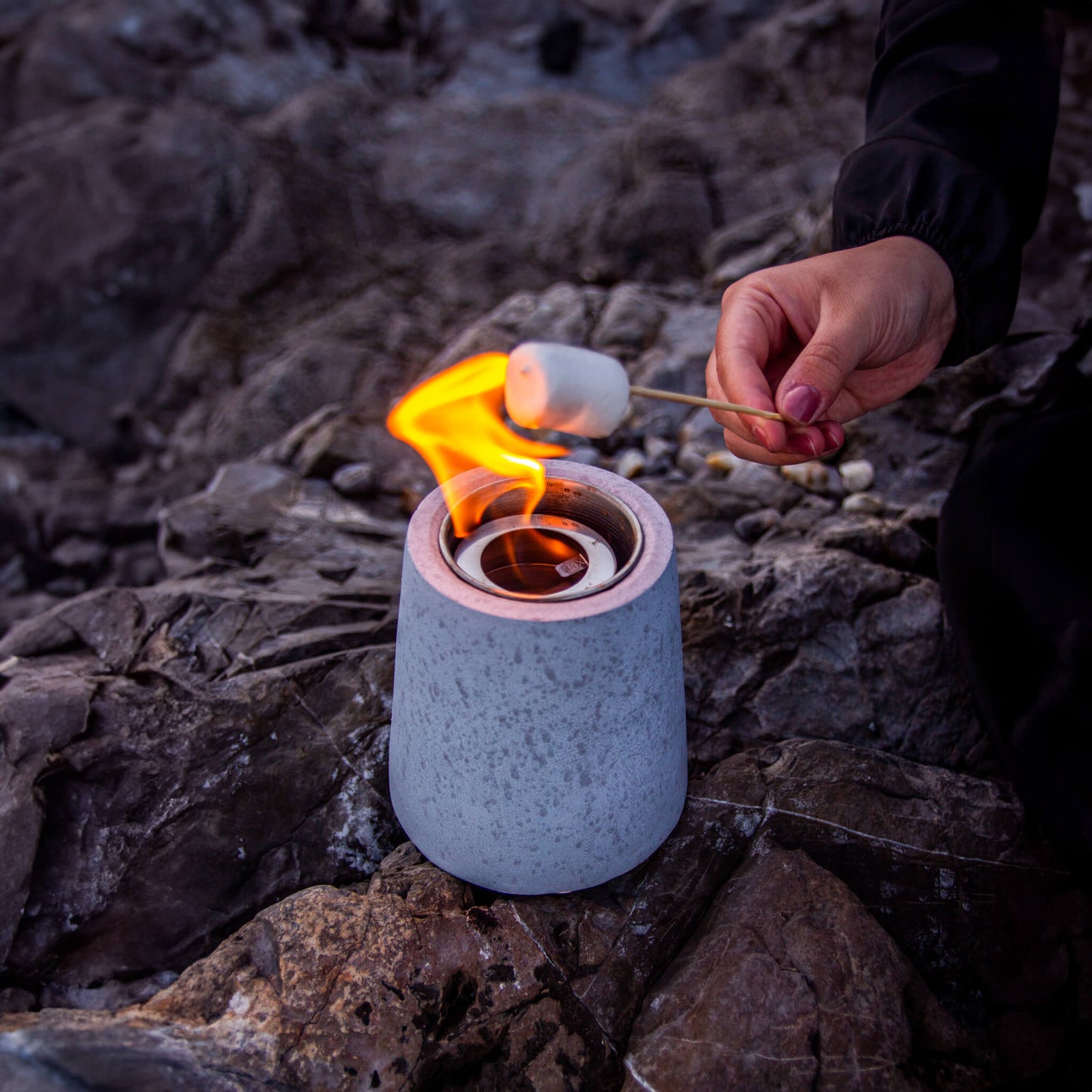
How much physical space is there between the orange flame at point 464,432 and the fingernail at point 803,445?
742mm

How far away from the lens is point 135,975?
2133 mm

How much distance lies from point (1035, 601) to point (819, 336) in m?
0.97

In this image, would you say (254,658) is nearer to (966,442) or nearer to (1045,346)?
(966,442)

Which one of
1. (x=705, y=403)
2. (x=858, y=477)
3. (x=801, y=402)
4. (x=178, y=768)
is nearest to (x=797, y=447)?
→ (x=801, y=402)

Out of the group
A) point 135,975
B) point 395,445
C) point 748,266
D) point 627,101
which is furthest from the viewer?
point 627,101

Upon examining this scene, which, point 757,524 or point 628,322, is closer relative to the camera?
point 757,524

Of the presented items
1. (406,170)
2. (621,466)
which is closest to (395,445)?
(621,466)

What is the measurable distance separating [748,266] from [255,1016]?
15.5 feet

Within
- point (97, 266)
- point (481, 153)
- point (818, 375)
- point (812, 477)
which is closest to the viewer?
point (818, 375)

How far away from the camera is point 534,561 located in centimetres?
213

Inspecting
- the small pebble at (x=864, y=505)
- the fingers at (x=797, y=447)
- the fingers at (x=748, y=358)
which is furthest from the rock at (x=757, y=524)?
the fingers at (x=748, y=358)

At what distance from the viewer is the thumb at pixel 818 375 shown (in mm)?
2188

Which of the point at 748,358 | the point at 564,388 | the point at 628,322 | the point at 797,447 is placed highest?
the point at 564,388

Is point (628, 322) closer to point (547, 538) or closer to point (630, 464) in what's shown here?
point (630, 464)
